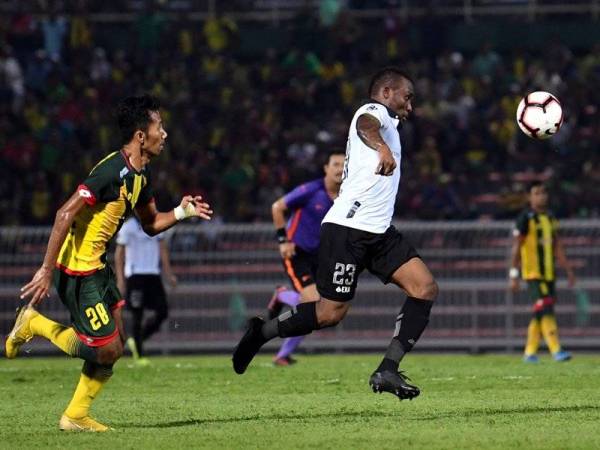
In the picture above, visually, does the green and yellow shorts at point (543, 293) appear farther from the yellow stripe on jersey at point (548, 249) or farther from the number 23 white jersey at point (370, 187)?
the number 23 white jersey at point (370, 187)

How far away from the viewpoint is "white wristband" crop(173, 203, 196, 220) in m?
10.2

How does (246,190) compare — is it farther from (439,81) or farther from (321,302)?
(321,302)

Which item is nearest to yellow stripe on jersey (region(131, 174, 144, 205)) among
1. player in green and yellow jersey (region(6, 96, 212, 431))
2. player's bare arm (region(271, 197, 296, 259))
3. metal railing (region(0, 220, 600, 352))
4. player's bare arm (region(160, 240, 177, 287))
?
player in green and yellow jersey (region(6, 96, 212, 431))

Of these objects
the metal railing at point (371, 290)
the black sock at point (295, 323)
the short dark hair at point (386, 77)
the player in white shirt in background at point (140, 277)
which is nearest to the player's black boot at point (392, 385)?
the black sock at point (295, 323)

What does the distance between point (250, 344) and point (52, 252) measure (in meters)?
2.20

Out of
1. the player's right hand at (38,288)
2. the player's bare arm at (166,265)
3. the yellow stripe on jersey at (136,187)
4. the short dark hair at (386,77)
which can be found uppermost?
the short dark hair at (386,77)

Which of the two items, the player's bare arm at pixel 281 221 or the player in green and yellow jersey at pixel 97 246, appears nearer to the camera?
the player in green and yellow jersey at pixel 97 246

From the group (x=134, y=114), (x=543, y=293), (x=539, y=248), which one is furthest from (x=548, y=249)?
(x=134, y=114)

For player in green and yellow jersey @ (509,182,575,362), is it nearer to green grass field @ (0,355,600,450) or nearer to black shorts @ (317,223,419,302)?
green grass field @ (0,355,600,450)

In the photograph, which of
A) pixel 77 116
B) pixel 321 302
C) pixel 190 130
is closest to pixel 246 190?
pixel 190 130

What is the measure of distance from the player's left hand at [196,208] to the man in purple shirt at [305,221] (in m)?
5.57

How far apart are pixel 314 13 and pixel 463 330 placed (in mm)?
9905

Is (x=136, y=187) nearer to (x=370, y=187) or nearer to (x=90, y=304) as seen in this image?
(x=90, y=304)

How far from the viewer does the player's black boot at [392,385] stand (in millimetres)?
9836
